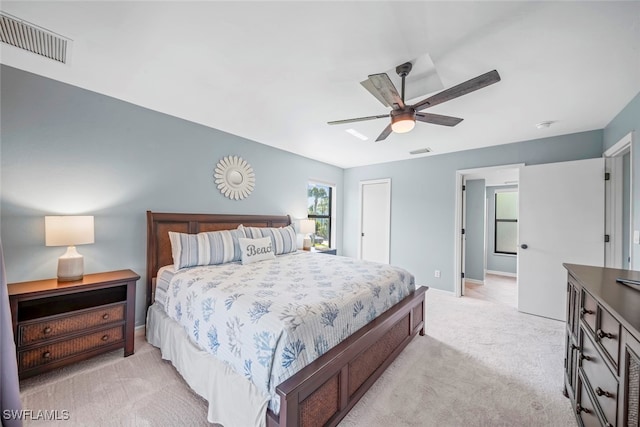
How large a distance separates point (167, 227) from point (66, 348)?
4.38 ft

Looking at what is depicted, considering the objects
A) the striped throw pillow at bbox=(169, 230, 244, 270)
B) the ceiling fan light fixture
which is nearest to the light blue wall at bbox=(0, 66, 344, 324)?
the striped throw pillow at bbox=(169, 230, 244, 270)

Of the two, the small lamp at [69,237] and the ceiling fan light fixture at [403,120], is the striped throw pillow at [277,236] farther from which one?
the ceiling fan light fixture at [403,120]

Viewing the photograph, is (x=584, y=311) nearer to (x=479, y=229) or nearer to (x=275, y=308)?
(x=275, y=308)

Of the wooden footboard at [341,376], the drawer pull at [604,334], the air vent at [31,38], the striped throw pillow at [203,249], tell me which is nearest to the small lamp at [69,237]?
the striped throw pillow at [203,249]

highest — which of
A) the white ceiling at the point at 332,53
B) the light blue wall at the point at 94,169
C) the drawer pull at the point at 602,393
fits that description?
the white ceiling at the point at 332,53

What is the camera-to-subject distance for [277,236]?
351cm

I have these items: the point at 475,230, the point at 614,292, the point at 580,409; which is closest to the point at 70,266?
the point at 614,292

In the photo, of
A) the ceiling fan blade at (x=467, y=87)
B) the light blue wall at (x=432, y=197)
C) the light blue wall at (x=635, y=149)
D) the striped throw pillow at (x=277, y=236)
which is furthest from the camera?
the light blue wall at (x=432, y=197)

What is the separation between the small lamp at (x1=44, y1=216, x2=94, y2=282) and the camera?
6.57 ft

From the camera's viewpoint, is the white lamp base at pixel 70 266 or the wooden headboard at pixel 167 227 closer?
the white lamp base at pixel 70 266

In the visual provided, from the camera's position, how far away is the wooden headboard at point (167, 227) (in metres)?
2.73

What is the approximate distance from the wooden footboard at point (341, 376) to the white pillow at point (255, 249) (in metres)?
1.58

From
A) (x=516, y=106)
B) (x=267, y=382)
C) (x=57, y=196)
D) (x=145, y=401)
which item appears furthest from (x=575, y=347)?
(x=57, y=196)

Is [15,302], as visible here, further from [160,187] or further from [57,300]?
[160,187]
